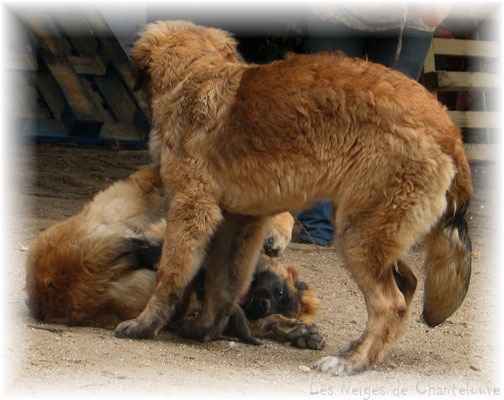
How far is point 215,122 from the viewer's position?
4938mm

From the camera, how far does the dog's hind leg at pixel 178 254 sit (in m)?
4.89

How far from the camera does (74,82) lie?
998 cm

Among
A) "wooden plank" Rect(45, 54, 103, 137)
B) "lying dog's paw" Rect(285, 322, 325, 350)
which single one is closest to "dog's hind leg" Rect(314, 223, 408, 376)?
"lying dog's paw" Rect(285, 322, 325, 350)

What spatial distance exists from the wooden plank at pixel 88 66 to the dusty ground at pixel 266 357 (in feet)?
12.2

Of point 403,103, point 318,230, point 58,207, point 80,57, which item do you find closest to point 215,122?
point 403,103

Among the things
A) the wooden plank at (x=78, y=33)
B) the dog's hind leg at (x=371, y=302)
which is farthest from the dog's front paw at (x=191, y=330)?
the wooden plank at (x=78, y=33)

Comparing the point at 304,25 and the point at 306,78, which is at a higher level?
the point at 306,78

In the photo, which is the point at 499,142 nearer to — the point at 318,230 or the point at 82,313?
the point at 318,230

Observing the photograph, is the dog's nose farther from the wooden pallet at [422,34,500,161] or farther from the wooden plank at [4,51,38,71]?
the wooden pallet at [422,34,500,161]

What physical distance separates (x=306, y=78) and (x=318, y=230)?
9.78 ft

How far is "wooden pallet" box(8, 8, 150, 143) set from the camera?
32.5 feet

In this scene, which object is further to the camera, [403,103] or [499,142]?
[499,142]

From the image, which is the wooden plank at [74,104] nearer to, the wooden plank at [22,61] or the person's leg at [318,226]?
the wooden plank at [22,61]

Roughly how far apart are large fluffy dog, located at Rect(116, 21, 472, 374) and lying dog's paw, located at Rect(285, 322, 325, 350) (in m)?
0.41
